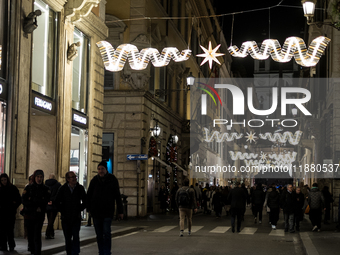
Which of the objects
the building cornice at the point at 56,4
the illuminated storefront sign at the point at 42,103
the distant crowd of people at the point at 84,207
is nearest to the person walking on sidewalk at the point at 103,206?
the distant crowd of people at the point at 84,207

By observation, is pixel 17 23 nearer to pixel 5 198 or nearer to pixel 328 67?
pixel 5 198

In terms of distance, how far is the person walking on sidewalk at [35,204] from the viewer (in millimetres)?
11086

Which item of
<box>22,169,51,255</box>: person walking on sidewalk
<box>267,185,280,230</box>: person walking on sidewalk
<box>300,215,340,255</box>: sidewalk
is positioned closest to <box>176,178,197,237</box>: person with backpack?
<box>300,215,340,255</box>: sidewalk

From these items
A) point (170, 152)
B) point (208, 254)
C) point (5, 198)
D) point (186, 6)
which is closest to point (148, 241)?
point (208, 254)

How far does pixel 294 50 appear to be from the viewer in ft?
56.0

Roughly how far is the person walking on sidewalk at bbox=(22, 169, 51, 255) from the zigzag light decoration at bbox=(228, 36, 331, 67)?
856 cm

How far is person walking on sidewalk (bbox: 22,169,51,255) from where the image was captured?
1109 centimetres

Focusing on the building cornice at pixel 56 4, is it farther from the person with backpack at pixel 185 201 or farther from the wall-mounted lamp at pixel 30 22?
the person with backpack at pixel 185 201

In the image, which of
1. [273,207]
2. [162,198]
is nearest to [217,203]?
[162,198]

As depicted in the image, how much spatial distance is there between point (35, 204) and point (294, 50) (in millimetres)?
9320

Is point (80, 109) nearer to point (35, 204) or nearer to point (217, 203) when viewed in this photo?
point (35, 204)

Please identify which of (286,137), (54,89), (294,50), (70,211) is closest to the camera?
(70,211)

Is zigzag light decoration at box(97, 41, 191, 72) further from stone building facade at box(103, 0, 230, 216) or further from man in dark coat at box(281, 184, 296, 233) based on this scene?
stone building facade at box(103, 0, 230, 216)

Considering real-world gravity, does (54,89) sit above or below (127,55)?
below
